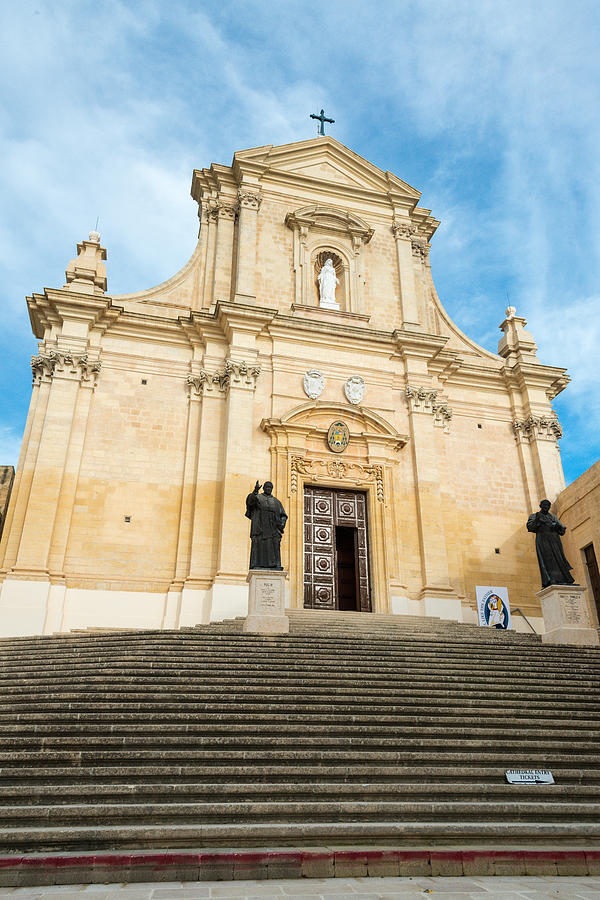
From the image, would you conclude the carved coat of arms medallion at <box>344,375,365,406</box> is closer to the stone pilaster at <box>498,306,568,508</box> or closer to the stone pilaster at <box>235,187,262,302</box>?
the stone pilaster at <box>235,187,262,302</box>

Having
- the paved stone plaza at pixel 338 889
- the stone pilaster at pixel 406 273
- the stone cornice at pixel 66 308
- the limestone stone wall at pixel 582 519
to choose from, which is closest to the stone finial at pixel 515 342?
the stone pilaster at pixel 406 273

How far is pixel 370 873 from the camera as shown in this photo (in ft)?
17.0

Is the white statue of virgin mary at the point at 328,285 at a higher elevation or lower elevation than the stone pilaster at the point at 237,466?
higher

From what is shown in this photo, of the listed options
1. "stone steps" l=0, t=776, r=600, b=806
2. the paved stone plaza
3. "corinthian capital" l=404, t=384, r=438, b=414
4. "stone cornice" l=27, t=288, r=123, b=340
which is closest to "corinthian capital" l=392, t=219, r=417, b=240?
"corinthian capital" l=404, t=384, r=438, b=414

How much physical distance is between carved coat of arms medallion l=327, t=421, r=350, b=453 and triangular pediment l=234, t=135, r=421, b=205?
844 cm

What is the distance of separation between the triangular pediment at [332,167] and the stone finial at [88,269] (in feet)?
19.9

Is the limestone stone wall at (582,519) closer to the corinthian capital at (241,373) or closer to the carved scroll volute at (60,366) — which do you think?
the corinthian capital at (241,373)

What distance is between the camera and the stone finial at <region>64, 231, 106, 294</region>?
57.3 ft

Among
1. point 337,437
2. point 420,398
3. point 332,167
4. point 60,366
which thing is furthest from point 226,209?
point 420,398

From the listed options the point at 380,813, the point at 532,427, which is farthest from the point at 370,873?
the point at 532,427

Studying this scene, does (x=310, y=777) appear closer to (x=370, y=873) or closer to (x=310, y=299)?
(x=370, y=873)

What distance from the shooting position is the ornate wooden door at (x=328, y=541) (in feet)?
52.9

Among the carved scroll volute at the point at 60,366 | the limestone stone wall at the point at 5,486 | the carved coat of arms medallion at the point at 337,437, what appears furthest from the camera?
the carved coat of arms medallion at the point at 337,437

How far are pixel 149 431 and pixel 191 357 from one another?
247cm
